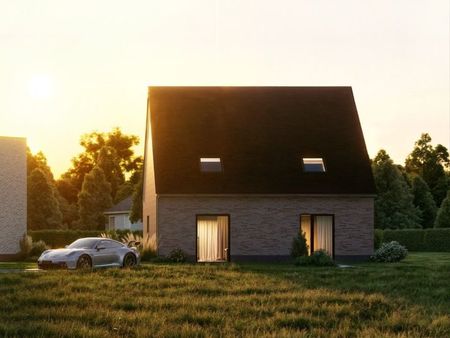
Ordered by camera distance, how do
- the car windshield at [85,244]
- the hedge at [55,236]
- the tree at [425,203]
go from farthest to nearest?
the tree at [425,203] → the hedge at [55,236] → the car windshield at [85,244]

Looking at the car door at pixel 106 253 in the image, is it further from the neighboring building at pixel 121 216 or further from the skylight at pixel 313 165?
the neighboring building at pixel 121 216

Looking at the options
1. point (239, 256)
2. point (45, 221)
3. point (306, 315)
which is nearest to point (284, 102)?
point (239, 256)

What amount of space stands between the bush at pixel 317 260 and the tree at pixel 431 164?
5155 cm

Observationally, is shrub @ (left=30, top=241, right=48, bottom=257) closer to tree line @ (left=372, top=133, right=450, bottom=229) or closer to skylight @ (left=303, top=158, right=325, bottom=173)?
skylight @ (left=303, top=158, right=325, bottom=173)

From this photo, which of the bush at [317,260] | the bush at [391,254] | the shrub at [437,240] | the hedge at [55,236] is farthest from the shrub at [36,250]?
the shrub at [437,240]

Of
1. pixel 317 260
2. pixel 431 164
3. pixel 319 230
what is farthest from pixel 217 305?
pixel 431 164

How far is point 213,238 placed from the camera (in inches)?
1379

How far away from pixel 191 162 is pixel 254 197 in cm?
325

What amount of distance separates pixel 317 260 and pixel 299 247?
238cm

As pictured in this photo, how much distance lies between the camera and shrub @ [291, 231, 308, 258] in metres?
33.7

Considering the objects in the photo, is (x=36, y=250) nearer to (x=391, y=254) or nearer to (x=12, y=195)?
(x=12, y=195)

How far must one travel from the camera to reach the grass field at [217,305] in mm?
12414

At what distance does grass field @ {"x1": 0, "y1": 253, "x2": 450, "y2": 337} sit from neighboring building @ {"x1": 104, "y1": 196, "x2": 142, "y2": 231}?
49249mm

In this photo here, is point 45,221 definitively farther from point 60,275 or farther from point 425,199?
point 60,275
